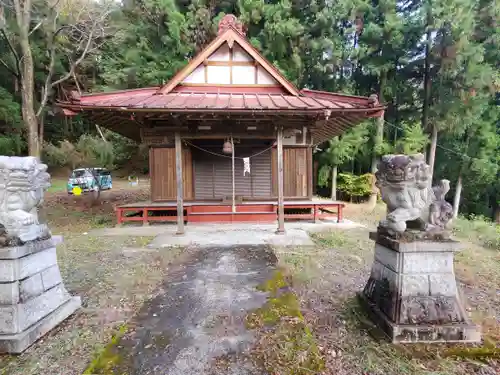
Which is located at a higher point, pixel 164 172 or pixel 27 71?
pixel 27 71

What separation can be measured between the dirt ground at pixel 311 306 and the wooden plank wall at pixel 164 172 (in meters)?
2.33

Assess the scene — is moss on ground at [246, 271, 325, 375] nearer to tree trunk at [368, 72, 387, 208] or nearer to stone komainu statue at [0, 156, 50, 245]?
stone komainu statue at [0, 156, 50, 245]

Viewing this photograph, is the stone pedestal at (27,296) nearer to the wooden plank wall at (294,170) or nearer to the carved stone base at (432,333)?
the carved stone base at (432,333)

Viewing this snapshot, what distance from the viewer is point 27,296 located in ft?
8.85

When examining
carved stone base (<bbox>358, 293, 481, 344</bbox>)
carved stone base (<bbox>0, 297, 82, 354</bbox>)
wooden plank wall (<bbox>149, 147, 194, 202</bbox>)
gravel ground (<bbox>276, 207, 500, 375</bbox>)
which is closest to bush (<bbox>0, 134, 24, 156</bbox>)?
wooden plank wall (<bbox>149, 147, 194, 202</bbox>)

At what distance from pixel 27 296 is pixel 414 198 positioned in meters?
4.01

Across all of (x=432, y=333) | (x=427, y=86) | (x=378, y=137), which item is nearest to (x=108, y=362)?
(x=432, y=333)

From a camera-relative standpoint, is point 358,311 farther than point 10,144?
No

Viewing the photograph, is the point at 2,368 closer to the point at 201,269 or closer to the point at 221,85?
the point at 201,269

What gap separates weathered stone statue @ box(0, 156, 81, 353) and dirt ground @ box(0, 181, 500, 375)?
0.55 ft

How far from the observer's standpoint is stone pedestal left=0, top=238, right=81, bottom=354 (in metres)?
2.56

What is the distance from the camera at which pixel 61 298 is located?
10.4 ft

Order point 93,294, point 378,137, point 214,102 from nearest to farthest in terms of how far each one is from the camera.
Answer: point 93,294 → point 214,102 → point 378,137

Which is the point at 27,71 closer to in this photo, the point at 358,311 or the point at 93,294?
the point at 93,294
